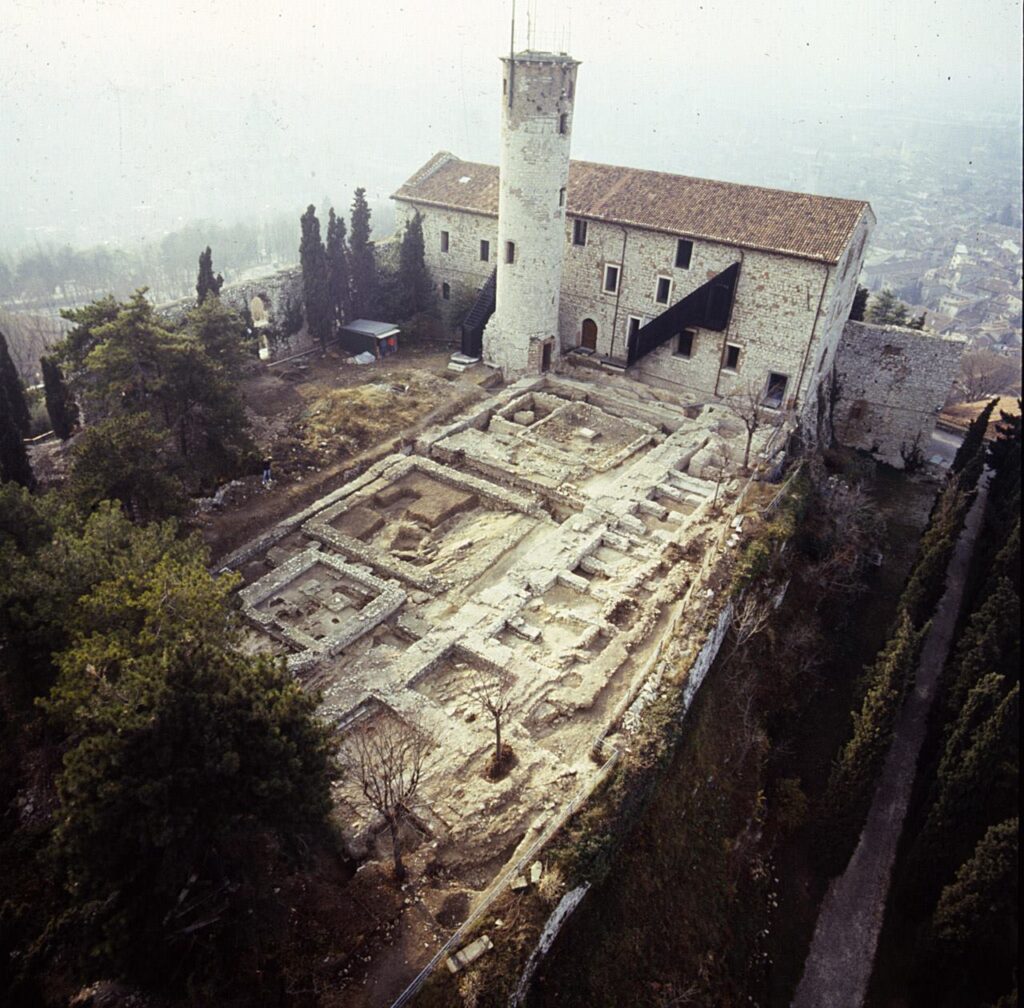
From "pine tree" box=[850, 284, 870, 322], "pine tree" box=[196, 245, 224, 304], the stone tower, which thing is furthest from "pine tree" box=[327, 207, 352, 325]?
"pine tree" box=[850, 284, 870, 322]

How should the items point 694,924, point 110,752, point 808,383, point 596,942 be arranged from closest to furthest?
point 110,752 → point 596,942 → point 694,924 → point 808,383

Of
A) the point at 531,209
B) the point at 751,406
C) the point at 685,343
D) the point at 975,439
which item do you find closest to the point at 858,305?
the point at 975,439

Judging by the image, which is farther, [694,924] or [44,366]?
[44,366]

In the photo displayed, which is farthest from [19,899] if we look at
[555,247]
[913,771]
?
[555,247]

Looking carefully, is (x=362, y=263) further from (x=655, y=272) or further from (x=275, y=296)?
(x=655, y=272)

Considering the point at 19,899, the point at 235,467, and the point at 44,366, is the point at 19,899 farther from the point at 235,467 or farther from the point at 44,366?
the point at 44,366

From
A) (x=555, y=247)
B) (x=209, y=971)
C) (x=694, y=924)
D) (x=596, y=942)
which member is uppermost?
(x=555, y=247)
